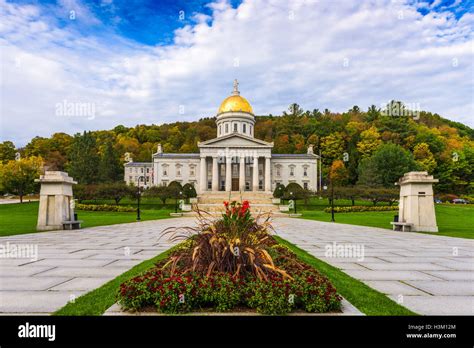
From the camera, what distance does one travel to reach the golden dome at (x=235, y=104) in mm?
73312

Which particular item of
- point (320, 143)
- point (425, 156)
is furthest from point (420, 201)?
point (320, 143)

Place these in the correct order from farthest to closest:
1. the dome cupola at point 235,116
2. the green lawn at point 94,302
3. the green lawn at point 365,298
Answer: the dome cupola at point 235,116
the green lawn at point 365,298
the green lawn at point 94,302

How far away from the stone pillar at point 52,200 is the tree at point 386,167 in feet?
168

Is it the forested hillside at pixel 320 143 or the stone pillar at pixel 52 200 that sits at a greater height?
the forested hillside at pixel 320 143

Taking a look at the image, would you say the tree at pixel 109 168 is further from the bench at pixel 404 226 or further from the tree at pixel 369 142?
the bench at pixel 404 226

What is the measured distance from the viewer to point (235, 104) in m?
73.5

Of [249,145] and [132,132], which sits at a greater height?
[132,132]

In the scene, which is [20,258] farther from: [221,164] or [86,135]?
[86,135]

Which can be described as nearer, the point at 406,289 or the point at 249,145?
the point at 406,289

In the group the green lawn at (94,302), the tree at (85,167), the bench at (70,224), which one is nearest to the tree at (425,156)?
the tree at (85,167)
